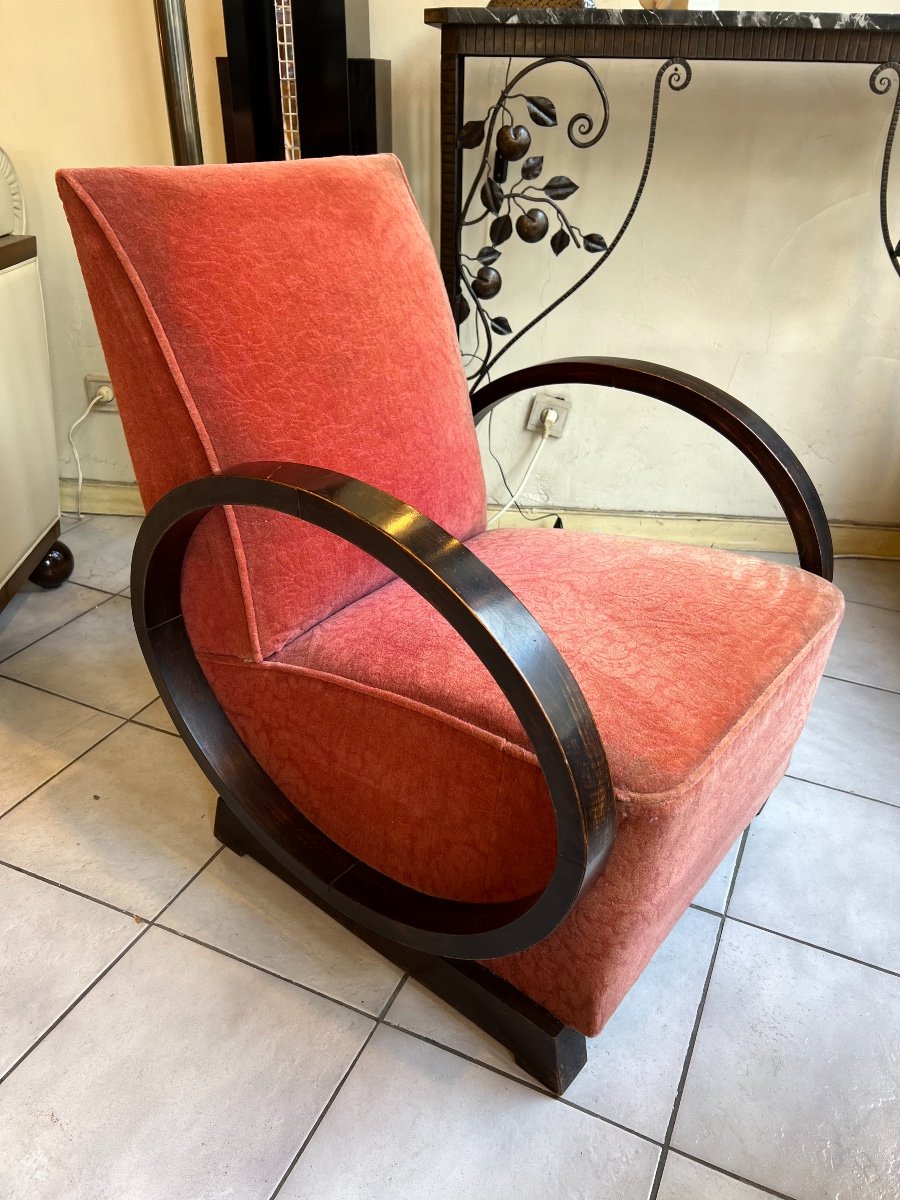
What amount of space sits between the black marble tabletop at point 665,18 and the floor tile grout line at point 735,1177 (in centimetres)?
153

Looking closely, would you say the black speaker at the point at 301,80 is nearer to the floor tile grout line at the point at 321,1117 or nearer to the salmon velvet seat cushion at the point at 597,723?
the salmon velvet seat cushion at the point at 597,723

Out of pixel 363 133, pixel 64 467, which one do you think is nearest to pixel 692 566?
pixel 363 133

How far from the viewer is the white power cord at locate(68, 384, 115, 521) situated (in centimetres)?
208

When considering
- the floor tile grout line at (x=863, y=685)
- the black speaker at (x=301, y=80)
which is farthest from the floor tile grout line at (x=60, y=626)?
the floor tile grout line at (x=863, y=685)

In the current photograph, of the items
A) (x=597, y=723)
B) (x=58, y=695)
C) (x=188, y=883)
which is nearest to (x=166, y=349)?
(x=597, y=723)

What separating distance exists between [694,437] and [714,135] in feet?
1.95

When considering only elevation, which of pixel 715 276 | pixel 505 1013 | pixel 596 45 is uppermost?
pixel 596 45

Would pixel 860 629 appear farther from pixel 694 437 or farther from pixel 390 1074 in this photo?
pixel 390 1074

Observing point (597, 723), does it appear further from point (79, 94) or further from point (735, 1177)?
point (79, 94)

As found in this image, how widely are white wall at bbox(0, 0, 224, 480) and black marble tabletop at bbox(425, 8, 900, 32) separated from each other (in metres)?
0.61

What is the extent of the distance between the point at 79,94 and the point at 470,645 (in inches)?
67.8

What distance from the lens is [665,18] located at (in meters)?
1.39

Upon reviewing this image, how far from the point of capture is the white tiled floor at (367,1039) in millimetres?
894

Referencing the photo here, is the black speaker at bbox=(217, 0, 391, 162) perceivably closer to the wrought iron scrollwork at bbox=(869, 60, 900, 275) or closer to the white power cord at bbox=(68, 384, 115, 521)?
the white power cord at bbox=(68, 384, 115, 521)
